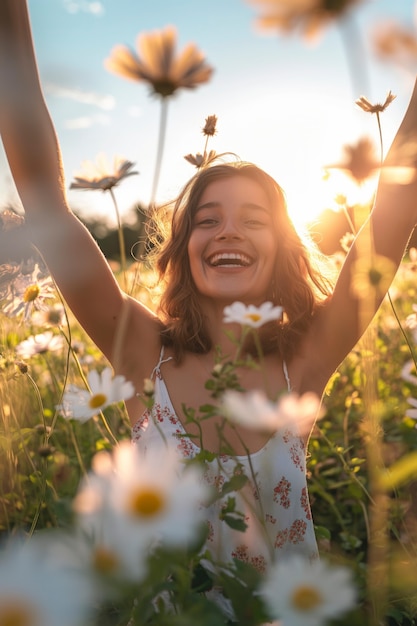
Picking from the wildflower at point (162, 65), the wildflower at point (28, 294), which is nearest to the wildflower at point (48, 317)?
the wildflower at point (28, 294)

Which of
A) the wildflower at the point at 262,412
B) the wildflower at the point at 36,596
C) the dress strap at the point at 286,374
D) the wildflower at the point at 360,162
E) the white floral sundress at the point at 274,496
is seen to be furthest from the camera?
the dress strap at the point at 286,374

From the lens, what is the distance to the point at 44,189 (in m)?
1.16

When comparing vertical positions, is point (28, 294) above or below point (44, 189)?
below

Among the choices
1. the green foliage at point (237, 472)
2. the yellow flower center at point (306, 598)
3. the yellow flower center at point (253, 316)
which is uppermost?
the yellow flower center at point (253, 316)

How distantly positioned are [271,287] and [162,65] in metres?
0.77

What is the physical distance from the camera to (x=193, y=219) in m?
1.49

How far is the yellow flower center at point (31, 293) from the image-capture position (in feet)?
3.65

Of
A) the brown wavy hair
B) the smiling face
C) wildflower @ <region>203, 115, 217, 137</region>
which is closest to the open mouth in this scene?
the smiling face

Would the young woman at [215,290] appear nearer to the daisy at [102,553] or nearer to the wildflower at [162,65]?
the wildflower at [162,65]

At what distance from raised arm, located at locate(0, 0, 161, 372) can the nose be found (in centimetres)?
25

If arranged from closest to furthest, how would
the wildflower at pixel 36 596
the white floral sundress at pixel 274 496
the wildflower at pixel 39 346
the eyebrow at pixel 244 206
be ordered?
the wildflower at pixel 36 596
the wildflower at pixel 39 346
the white floral sundress at pixel 274 496
the eyebrow at pixel 244 206

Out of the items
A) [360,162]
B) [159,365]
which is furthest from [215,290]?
[360,162]

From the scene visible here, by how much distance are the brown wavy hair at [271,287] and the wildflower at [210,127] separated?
257 millimetres

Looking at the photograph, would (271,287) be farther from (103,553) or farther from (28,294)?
(103,553)
